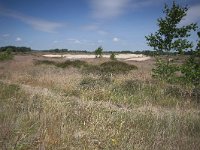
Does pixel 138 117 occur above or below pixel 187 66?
below

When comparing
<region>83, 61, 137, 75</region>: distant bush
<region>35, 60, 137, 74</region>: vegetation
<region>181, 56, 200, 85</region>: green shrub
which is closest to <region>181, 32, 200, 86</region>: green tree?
<region>181, 56, 200, 85</region>: green shrub

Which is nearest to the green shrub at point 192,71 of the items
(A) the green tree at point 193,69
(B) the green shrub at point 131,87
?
(A) the green tree at point 193,69

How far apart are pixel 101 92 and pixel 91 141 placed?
5872 millimetres

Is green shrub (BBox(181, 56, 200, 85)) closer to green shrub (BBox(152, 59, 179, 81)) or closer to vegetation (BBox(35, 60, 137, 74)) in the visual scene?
green shrub (BBox(152, 59, 179, 81))

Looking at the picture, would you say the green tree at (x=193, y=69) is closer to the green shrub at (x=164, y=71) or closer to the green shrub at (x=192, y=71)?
the green shrub at (x=192, y=71)

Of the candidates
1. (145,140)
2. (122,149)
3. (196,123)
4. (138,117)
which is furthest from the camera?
(138,117)

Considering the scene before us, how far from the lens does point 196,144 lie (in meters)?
3.91

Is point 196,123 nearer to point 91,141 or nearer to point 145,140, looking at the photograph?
point 145,140

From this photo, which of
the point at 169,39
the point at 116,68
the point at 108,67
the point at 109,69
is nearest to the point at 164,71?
the point at 169,39

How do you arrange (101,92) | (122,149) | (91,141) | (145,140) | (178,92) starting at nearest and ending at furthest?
(122,149) → (91,141) → (145,140) → (101,92) → (178,92)

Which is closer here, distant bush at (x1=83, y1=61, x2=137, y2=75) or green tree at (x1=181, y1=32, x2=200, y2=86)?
green tree at (x1=181, y1=32, x2=200, y2=86)

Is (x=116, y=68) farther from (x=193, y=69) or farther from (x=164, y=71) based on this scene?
(x=193, y=69)

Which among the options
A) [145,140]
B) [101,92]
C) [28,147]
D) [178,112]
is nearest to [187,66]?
[101,92]

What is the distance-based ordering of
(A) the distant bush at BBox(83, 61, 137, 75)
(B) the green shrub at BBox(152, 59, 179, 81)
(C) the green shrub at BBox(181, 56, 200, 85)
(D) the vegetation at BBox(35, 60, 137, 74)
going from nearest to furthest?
(C) the green shrub at BBox(181, 56, 200, 85) < (B) the green shrub at BBox(152, 59, 179, 81) < (A) the distant bush at BBox(83, 61, 137, 75) < (D) the vegetation at BBox(35, 60, 137, 74)
